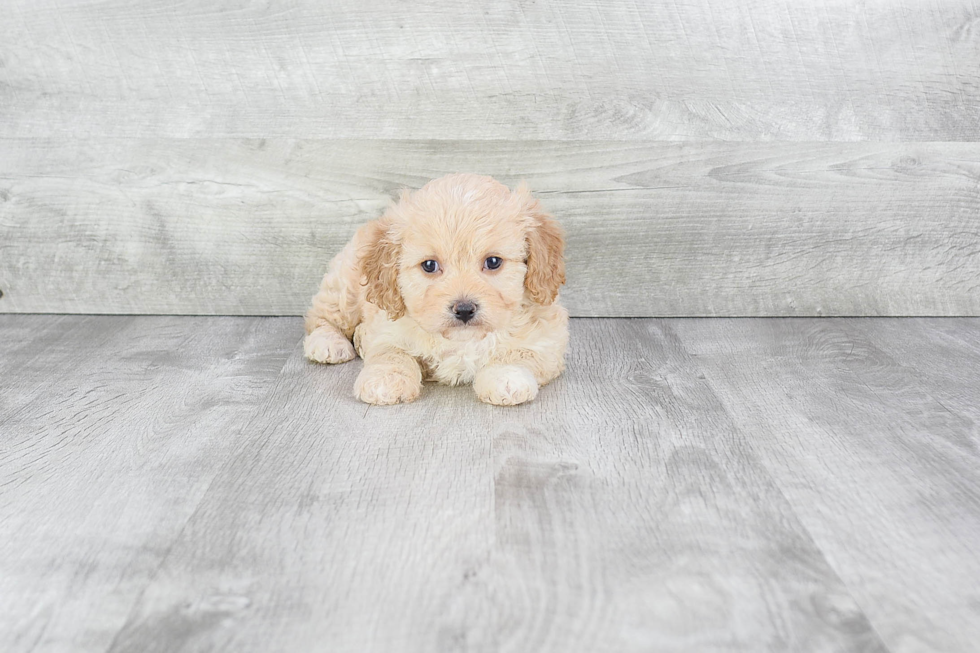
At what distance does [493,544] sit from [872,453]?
0.83 meters

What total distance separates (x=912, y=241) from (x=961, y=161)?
0.27 metres

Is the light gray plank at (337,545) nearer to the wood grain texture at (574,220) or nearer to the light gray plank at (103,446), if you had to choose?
the light gray plank at (103,446)

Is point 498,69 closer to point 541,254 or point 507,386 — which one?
point 541,254

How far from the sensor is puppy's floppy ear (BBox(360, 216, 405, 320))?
1870 millimetres

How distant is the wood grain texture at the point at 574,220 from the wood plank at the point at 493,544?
2.80 feet

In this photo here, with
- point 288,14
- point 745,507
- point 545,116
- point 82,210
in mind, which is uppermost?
point 288,14

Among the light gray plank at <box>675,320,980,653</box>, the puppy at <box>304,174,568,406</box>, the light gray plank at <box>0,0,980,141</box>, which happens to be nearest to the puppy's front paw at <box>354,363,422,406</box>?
the puppy at <box>304,174,568,406</box>

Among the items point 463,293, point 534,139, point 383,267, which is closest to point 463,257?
point 463,293

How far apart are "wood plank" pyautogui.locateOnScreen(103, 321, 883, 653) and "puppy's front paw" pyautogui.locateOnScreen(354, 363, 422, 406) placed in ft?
0.12

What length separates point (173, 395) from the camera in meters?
1.97

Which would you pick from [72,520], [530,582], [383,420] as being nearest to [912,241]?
[383,420]

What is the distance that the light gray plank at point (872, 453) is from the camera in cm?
120

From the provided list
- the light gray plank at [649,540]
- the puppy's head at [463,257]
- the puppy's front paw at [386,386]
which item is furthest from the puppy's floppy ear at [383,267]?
the light gray plank at [649,540]

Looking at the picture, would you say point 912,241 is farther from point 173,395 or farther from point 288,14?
point 173,395
